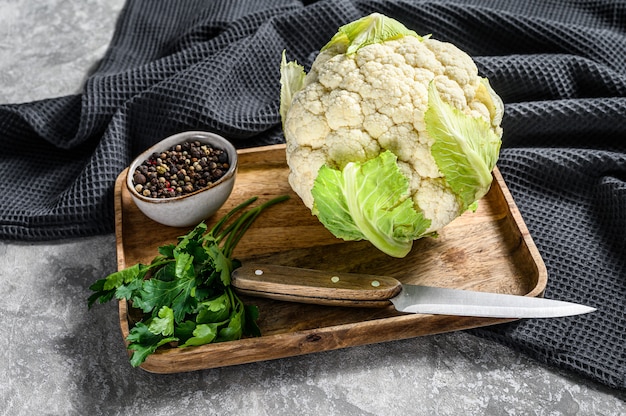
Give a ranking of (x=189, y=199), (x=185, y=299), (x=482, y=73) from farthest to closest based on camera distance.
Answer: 1. (x=482, y=73)
2. (x=189, y=199)
3. (x=185, y=299)

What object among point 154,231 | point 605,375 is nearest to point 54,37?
point 154,231

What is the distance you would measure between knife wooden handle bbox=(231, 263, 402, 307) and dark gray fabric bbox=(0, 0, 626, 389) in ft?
0.79

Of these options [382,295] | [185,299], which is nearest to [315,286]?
[382,295]

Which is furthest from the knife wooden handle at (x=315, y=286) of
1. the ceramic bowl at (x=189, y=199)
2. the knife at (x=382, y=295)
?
the ceramic bowl at (x=189, y=199)

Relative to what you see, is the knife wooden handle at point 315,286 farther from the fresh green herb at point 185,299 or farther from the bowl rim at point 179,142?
the bowl rim at point 179,142

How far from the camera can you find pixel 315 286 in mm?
1348

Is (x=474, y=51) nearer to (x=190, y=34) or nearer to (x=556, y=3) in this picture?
(x=556, y=3)

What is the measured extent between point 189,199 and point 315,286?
35 centimetres

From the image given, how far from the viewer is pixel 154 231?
160cm

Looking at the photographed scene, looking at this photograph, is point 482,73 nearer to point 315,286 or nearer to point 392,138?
point 392,138

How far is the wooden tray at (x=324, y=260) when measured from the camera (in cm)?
132

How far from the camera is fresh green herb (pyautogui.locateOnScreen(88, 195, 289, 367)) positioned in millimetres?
1264

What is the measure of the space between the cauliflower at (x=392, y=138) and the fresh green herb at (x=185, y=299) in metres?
0.23

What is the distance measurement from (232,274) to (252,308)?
3.6 inches
